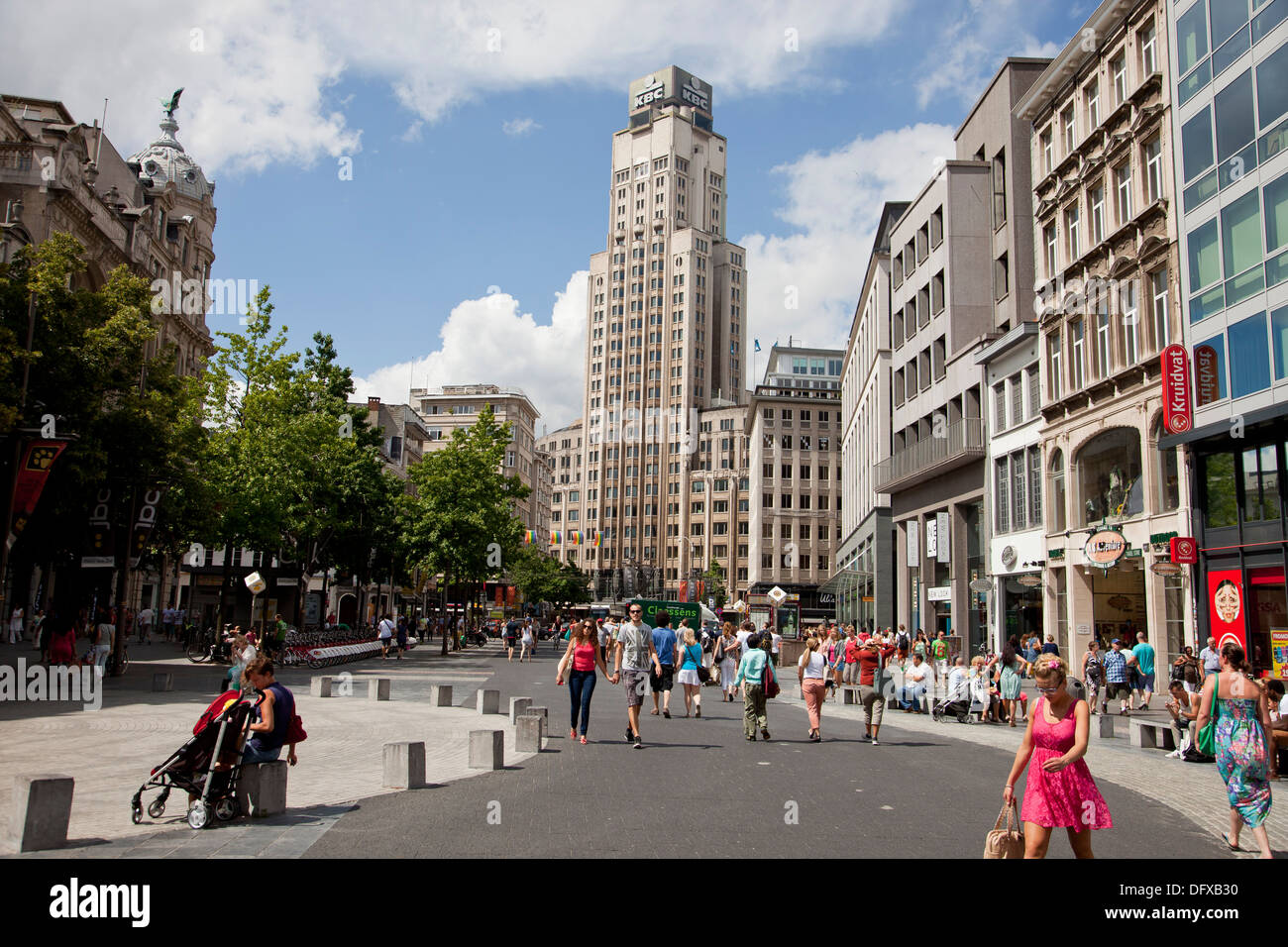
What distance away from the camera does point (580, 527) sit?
6097 inches

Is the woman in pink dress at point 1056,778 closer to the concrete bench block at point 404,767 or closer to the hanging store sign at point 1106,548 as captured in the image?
the concrete bench block at point 404,767

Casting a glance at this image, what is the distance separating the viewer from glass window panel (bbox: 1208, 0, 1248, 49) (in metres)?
24.1

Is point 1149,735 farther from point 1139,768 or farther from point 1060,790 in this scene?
point 1060,790

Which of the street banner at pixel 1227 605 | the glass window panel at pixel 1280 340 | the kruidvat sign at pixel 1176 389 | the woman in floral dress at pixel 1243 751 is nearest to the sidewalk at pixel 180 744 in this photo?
the woman in floral dress at pixel 1243 751

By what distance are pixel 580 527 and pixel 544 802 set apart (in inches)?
5734

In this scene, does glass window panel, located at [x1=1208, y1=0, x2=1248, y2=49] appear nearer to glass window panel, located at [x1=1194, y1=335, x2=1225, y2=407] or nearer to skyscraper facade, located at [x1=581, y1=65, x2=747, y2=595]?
glass window panel, located at [x1=1194, y1=335, x2=1225, y2=407]

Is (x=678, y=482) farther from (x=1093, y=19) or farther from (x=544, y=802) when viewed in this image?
(x=544, y=802)

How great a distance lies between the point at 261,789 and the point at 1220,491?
78.8 feet

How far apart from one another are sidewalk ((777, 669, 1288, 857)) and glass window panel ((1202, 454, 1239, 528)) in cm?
496

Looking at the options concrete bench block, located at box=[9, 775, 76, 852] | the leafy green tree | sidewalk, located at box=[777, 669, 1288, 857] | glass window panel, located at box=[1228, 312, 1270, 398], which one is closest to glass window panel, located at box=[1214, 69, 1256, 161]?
glass window panel, located at box=[1228, 312, 1270, 398]

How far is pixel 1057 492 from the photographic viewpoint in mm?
31875

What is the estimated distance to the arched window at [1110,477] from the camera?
2808cm

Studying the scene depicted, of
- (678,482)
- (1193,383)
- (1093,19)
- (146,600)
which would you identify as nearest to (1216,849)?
(1193,383)

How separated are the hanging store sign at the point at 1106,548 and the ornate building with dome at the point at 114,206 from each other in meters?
27.0
